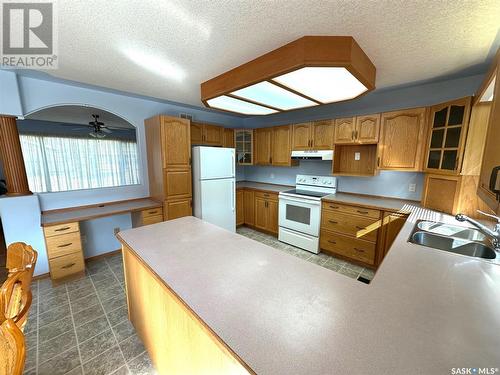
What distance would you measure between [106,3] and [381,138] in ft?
10.1

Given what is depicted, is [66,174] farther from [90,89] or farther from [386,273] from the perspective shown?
[386,273]

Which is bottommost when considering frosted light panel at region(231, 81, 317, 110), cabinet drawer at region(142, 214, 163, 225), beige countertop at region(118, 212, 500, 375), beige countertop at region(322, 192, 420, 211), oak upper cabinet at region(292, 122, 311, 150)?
cabinet drawer at region(142, 214, 163, 225)

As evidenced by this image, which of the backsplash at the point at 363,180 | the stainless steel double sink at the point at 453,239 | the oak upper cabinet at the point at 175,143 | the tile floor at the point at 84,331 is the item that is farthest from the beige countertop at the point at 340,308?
the oak upper cabinet at the point at 175,143

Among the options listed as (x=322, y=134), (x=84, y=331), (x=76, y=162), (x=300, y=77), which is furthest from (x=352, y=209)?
(x=76, y=162)

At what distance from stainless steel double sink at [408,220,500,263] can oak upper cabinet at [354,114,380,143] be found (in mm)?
1362

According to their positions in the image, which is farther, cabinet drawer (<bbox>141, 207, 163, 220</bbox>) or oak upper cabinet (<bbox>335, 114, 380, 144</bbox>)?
cabinet drawer (<bbox>141, 207, 163, 220</bbox>)

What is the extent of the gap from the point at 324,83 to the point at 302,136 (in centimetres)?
197

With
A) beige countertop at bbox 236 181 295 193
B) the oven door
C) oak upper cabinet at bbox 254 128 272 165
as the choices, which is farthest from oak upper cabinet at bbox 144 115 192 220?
the oven door

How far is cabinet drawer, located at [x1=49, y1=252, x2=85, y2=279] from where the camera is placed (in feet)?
7.64

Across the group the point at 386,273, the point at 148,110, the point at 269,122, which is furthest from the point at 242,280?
the point at 269,122

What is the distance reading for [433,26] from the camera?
131 cm

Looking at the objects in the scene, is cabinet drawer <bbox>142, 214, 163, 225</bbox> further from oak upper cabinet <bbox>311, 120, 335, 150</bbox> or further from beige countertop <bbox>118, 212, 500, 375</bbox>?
oak upper cabinet <bbox>311, 120, 335, 150</bbox>

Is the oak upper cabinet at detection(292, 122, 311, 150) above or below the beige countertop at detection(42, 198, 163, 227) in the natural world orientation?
above

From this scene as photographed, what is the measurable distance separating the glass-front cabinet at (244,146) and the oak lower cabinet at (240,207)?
0.72 m
